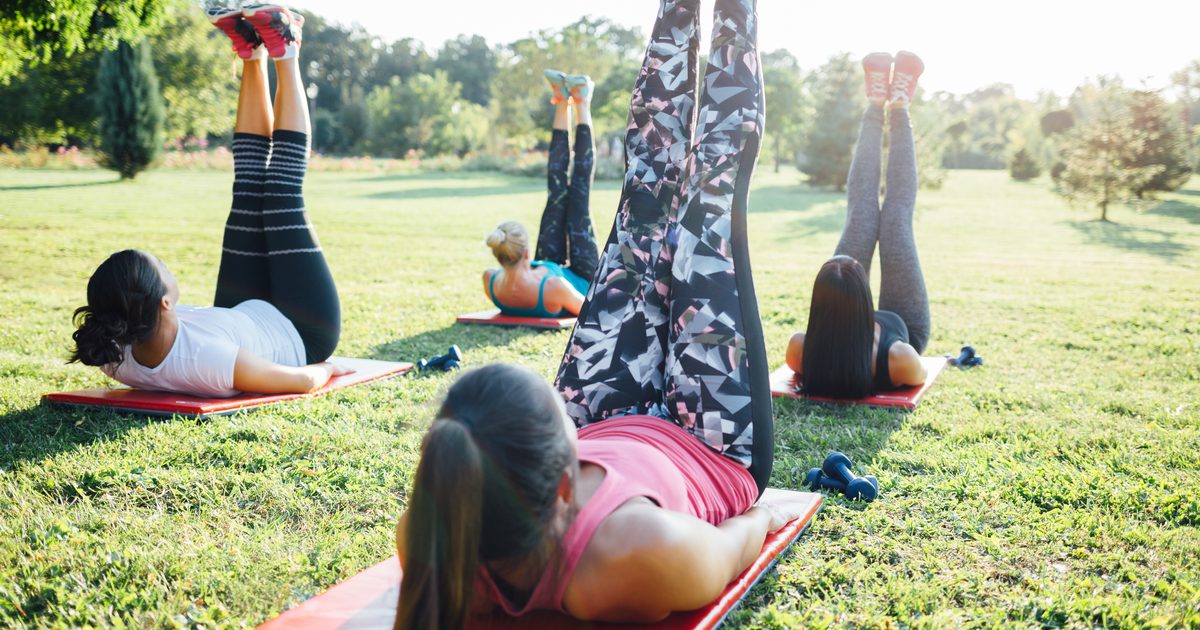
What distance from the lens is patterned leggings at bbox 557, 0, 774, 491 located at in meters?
2.66

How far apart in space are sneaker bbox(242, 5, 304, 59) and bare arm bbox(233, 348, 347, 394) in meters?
1.74

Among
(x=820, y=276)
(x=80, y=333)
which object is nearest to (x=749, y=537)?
(x=820, y=276)

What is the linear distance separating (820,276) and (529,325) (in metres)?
3.28

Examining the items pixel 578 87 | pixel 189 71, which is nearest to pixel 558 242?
pixel 578 87

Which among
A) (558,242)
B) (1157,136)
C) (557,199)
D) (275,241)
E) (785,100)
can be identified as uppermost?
(785,100)

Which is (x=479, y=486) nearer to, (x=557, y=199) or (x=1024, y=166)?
(x=557, y=199)

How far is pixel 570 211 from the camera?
7797 millimetres

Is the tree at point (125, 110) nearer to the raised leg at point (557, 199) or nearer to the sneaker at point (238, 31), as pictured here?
the raised leg at point (557, 199)

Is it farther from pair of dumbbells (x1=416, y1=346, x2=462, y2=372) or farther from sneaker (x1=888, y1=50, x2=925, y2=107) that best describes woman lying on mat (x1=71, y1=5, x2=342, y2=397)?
sneaker (x1=888, y1=50, x2=925, y2=107)

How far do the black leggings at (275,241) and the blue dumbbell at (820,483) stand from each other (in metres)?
3.00

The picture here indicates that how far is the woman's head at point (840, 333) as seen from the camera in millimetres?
4438

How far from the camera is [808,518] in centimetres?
302

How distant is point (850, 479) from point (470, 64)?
76177 millimetres

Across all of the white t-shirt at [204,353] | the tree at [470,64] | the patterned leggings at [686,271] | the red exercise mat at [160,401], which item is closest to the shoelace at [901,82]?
the patterned leggings at [686,271]
